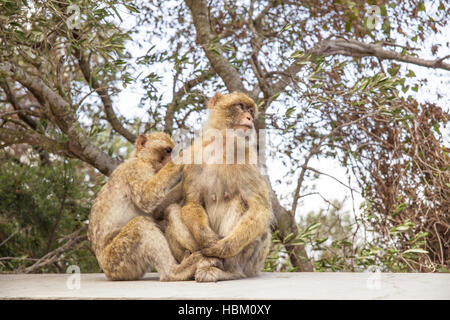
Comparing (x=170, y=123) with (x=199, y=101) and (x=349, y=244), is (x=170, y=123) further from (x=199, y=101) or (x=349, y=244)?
(x=349, y=244)

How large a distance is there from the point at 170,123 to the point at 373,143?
287cm

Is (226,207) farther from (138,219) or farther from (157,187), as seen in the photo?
(138,219)

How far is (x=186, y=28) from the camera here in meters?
8.88

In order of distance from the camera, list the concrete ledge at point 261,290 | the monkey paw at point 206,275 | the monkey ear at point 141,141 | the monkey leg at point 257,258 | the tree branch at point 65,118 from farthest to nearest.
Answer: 1. the tree branch at point 65,118
2. the monkey ear at point 141,141
3. the monkey leg at point 257,258
4. the monkey paw at point 206,275
5. the concrete ledge at point 261,290

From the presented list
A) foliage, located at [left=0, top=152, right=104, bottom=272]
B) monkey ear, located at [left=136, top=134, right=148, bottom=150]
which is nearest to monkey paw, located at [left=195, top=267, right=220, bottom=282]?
monkey ear, located at [left=136, top=134, right=148, bottom=150]

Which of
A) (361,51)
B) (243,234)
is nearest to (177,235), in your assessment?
(243,234)

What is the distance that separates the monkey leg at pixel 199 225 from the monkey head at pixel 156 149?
28.4 inches

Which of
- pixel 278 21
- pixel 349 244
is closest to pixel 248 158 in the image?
pixel 349 244

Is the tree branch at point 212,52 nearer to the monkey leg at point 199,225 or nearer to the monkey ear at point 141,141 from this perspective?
the monkey ear at point 141,141

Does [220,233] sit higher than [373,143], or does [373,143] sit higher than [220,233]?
[373,143]

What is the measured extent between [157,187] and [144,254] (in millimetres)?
600

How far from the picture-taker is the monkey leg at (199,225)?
4.43 m

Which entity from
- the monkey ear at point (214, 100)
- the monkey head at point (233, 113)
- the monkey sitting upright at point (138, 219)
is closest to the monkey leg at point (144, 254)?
the monkey sitting upright at point (138, 219)

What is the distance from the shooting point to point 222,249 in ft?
14.4
